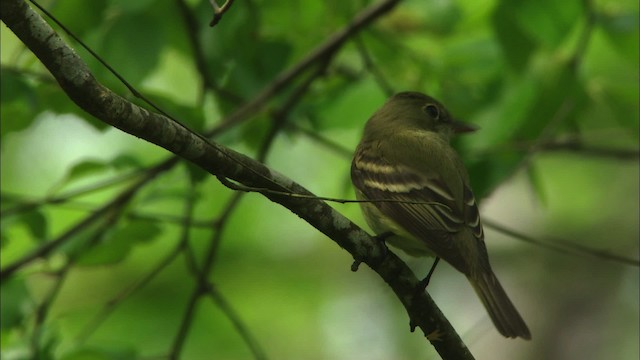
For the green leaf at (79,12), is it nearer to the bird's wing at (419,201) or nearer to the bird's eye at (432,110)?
the bird's wing at (419,201)

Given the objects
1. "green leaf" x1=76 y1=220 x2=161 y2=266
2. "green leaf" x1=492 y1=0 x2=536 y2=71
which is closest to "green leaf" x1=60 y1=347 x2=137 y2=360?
"green leaf" x1=76 y1=220 x2=161 y2=266

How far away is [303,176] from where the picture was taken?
8398mm

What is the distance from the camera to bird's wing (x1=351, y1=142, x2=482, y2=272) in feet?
16.1

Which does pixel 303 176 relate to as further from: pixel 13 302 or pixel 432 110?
pixel 13 302

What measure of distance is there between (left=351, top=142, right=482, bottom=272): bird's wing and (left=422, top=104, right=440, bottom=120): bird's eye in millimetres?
749

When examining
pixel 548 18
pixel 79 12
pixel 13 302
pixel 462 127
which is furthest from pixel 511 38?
pixel 13 302

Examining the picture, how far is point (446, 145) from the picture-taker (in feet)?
19.8

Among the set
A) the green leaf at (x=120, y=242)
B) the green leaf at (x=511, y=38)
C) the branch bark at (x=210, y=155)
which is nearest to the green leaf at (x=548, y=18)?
the green leaf at (x=511, y=38)

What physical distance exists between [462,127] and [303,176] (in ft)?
7.54

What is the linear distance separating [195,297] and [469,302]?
148 inches

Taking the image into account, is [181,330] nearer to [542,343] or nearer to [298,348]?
[298,348]

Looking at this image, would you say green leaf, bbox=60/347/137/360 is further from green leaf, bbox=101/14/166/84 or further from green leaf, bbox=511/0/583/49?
green leaf, bbox=511/0/583/49

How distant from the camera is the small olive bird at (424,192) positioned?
4.86 meters

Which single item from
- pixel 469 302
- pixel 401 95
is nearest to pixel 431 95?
pixel 401 95
